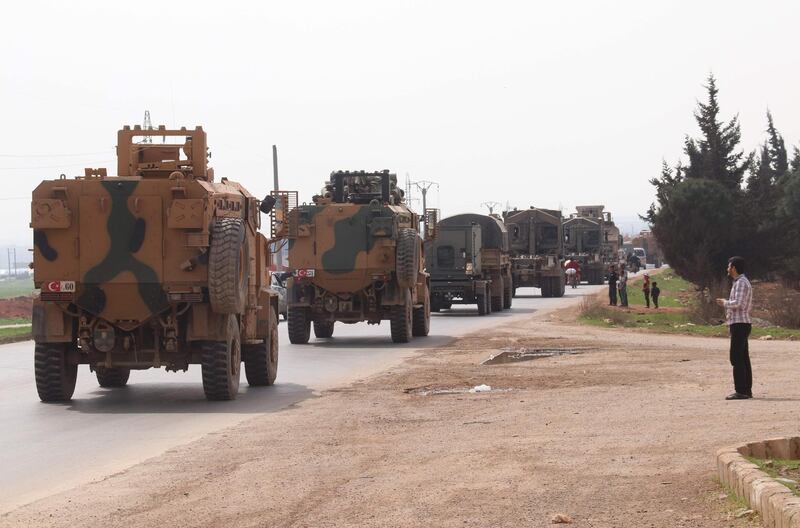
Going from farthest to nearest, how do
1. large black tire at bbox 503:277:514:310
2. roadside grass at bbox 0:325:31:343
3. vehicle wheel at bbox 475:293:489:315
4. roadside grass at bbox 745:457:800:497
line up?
large black tire at bbox 503:277:514:310 → vehicle wheel at bbox 475:293:489:315 → roadside grass at bbox 0:325:31:343 → roadside grass at bbox 745:457:800:497

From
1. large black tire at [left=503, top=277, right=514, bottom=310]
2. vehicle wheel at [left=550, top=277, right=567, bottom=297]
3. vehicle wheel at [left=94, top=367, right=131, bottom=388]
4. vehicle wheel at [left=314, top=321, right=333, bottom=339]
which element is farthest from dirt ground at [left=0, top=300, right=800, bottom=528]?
vehicle wheel at [left=550, top=277, right=567, bottom=297]

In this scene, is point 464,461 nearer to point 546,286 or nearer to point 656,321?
point 656,321

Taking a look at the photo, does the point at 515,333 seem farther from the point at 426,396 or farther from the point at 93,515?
the point at 93,515

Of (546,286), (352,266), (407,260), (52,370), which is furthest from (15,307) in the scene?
(52,370)

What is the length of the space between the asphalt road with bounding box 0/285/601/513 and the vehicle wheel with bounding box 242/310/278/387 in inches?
10.0

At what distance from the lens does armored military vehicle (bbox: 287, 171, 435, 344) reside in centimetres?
2995

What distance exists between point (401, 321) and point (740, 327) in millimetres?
14336

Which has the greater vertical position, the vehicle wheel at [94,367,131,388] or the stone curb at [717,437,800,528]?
the vehicle wheel at [94,367,131,388]

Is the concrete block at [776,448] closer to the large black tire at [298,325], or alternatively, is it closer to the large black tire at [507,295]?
the large black tire at [298,325]

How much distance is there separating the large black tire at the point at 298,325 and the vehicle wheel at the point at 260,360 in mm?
10138

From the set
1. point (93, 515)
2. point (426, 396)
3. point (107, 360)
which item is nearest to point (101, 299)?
point (107, 360)

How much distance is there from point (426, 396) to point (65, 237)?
4865 millimetres

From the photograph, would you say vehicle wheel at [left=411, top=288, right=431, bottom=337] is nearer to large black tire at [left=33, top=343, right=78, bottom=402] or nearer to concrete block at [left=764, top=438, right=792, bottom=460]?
large black tire at [left=33, top=343, right=78, bottom=402]

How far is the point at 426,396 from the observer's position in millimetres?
17953
